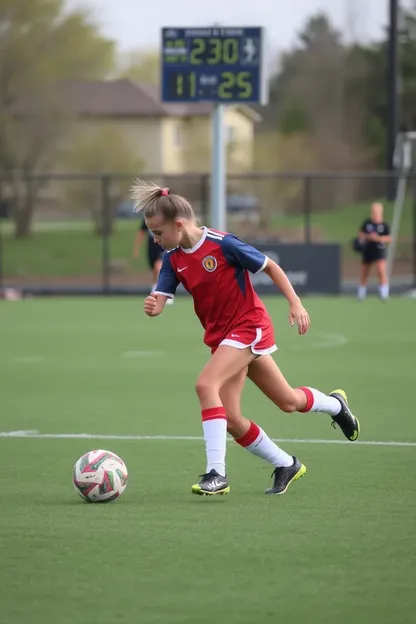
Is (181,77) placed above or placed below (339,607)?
above

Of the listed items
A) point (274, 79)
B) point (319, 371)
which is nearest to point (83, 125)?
point (274, 79)

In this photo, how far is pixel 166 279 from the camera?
762cm

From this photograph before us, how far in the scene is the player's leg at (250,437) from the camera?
7.55m

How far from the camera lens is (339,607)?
5.16 metres

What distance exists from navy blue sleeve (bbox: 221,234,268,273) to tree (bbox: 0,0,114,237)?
4340 cm

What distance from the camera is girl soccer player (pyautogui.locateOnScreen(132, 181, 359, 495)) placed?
24.0 feet

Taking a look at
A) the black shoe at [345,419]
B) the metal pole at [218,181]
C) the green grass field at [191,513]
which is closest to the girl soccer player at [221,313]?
the green grass field at [191,513]

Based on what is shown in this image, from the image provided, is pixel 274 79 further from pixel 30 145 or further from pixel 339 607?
pixel 339 607

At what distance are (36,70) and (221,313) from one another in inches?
1904

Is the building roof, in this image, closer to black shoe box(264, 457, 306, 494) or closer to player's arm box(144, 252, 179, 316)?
player's arm box(144, 252, 179, 316)

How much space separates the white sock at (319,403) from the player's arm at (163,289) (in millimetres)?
984

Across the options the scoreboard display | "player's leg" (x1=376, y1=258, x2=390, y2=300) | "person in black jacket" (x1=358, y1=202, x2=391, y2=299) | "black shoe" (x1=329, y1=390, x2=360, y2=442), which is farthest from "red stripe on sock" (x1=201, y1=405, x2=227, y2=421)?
"person in black jacket" (x1=358, y1=202, x2=391, y2=299)

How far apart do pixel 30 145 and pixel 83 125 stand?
9.22 m

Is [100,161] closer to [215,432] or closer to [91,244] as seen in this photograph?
[91,244]
